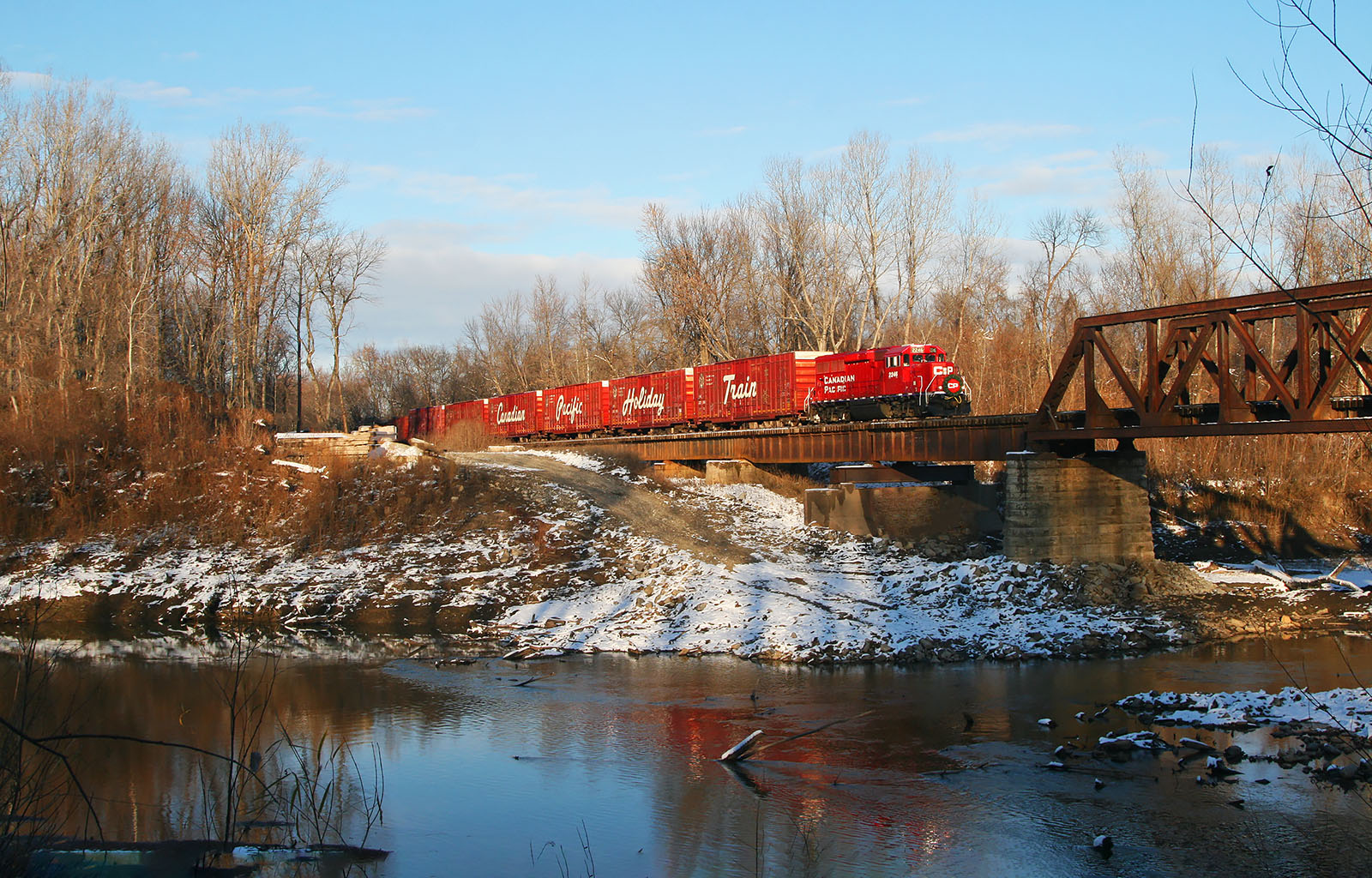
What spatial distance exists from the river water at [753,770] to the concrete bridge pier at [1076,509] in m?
4.72

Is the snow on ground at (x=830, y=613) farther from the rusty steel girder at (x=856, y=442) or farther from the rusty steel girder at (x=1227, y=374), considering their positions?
the rusty steel girder at (x=1227, y=374)

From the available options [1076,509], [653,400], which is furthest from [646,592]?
[653,400]

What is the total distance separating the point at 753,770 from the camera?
39.8ft

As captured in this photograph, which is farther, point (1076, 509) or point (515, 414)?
point (515, 414)

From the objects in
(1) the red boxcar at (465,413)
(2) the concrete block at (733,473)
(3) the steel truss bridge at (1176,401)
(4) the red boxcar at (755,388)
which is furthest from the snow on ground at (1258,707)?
(1) the red boxcar at (465,413)

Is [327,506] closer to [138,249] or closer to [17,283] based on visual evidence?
[17,283]

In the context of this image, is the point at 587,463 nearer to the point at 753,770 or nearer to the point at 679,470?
the point at 679,470

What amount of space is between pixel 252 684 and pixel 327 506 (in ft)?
40.8

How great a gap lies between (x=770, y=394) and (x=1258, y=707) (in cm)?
2370

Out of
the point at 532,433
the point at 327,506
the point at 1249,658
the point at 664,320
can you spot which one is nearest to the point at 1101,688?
the point at 1249,658

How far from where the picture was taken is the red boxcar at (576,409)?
150ft

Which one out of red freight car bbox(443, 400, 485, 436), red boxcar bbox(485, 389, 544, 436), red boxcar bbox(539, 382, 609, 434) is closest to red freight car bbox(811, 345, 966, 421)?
red boxcar bbox(539, 382, 609, 434)

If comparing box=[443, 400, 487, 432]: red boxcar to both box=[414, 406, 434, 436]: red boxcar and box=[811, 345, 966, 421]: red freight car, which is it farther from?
box=[811, 345, 966, 421]: red freight car

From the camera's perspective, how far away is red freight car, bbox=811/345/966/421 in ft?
108
